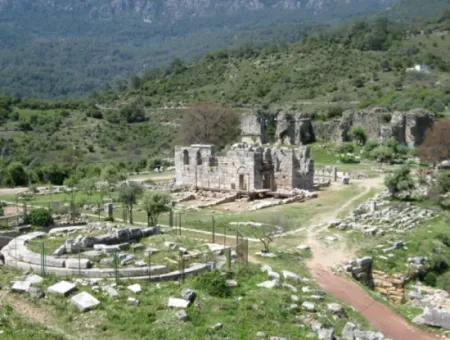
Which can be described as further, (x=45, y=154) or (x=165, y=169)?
(x=45, y=154)

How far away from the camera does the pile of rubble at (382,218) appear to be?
3084cm

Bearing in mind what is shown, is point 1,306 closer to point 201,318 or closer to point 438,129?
point 201,318

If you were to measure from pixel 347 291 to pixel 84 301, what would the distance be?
27.0ft

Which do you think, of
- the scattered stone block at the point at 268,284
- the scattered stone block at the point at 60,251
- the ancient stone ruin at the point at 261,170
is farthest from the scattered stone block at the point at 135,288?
the ancient stone ruin at the point at 261,170

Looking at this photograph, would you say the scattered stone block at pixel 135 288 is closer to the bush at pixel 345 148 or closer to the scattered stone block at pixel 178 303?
the scattered stone block at pixel 178 303

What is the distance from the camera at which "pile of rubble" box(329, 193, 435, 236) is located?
30.8 metres

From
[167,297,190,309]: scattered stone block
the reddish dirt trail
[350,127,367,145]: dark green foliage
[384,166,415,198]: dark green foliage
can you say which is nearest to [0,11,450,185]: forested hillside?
[350,127,367,145]: dark green foliage

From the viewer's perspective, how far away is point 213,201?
40156 mm

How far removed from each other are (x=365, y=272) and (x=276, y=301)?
774 centimetres

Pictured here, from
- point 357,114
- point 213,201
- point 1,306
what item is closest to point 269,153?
point 213,201

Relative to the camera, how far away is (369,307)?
68.7ft

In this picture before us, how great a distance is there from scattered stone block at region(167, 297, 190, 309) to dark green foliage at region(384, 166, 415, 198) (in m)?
22.2

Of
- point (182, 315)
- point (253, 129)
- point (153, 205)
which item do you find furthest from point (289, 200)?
point (182, 315)

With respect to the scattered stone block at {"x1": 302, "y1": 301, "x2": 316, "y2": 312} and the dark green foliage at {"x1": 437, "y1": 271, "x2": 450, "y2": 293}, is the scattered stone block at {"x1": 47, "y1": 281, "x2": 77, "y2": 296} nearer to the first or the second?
the scattered stone block at {"x1": 302, "y1": 301, "x2": 316, "y2": 312}
